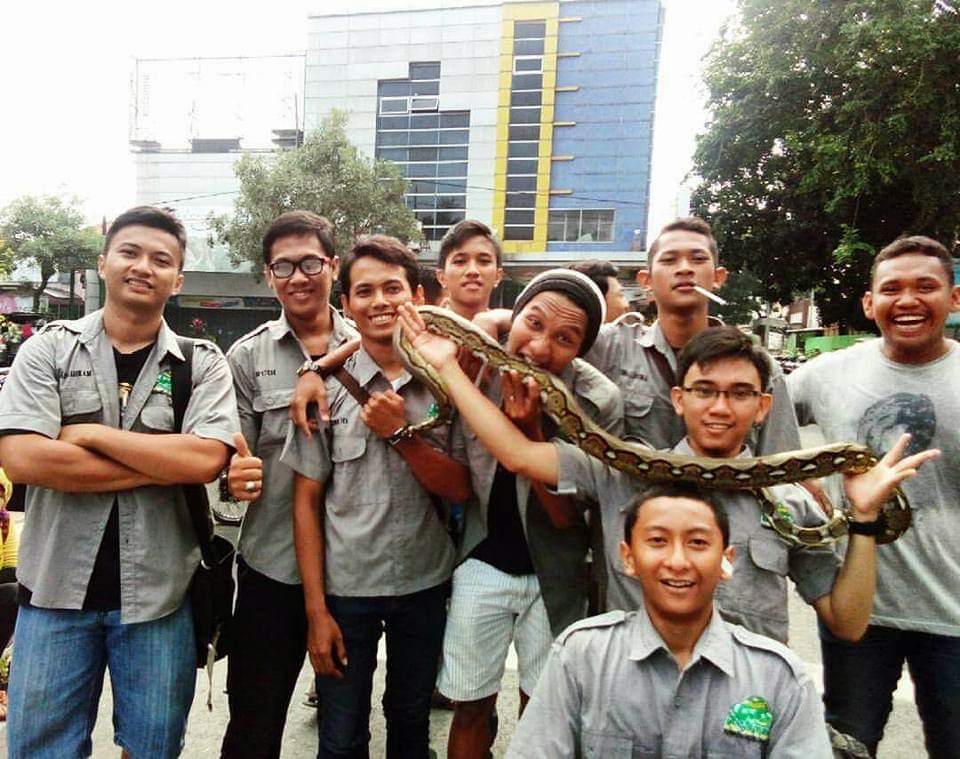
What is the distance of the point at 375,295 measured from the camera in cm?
283

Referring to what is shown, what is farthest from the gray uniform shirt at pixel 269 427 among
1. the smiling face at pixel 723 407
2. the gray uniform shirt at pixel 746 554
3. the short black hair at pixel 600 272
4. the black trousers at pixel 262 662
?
the short black hair at pixel 600 272

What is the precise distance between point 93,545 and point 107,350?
789 mm

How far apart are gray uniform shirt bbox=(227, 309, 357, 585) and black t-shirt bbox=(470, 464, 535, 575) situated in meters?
0.87

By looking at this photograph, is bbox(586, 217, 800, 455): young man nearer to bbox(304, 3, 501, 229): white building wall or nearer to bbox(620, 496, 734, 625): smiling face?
bbox(620, 496, 734, 625): smiling face

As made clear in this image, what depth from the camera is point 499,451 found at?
240cm

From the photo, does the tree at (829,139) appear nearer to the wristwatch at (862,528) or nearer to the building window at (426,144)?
the wristwatch at (862,528)

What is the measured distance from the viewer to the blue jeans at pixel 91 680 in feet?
7.93

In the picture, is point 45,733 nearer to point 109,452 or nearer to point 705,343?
point 109,452

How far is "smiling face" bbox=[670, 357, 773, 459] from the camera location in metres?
2.31

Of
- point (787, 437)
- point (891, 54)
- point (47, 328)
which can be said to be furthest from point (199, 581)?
point (891, 54)

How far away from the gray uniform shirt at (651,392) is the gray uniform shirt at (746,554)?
41cm

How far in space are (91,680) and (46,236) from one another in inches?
1840

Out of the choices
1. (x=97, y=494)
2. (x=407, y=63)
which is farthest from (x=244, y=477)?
(x=407, y=63)

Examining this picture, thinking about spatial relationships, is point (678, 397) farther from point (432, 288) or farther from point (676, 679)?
point (432, 288)
